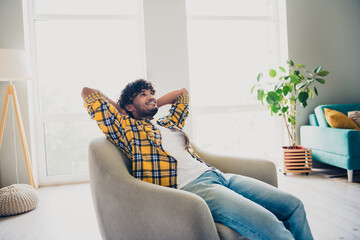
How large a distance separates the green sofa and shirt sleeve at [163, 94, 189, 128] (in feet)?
6.61

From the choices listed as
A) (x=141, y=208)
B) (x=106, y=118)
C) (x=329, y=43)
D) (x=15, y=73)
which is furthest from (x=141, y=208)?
(x=329, y=43)

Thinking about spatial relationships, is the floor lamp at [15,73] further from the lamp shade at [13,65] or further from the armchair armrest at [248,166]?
the armchair armrest at [248,166]

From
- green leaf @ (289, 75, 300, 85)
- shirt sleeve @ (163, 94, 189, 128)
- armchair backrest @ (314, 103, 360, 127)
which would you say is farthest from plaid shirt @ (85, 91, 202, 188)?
armchair backrest @ (314, 103, 360, 127)

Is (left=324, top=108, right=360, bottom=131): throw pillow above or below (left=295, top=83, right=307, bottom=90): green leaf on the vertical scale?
below

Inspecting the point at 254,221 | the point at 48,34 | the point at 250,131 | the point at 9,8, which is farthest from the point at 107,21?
the point at 254,221

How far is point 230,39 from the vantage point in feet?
13.4

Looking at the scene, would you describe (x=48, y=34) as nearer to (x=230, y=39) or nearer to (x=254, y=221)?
(x=230, y=39)

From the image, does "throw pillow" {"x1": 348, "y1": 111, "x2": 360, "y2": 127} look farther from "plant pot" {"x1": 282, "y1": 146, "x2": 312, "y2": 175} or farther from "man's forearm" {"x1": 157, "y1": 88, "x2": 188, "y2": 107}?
"man's forearm" {"x1": 157, "y1": 88, "x2": 188, "y2": 107}

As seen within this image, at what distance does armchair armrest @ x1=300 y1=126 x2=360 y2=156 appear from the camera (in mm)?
3018

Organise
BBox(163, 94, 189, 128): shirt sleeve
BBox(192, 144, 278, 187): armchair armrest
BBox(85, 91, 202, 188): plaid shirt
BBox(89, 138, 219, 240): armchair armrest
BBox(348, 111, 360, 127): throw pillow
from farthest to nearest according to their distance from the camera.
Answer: BBox(348, 111, 360, 127): throw pillow → BBox(163, 94, 189, 128): shirt sleeve → BBox(192, 144, 278, 187): armchair armrest → BBox(85, 91, 202, 188): plaid shirt → BBox(89, 138, 219, 240): armchair armrest

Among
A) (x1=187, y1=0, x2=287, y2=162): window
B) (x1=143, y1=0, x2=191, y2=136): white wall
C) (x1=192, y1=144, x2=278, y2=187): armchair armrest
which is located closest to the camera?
(x1=192, y1=144, x2=278, y2=187): armchair armrest

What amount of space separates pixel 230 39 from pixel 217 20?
31 centimetres

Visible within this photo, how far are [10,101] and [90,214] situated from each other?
1.68 m

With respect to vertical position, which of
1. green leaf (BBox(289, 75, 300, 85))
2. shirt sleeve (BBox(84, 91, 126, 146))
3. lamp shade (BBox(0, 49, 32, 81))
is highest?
lamp shade (BBox(0, 49, 32, 81))
